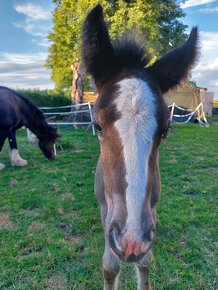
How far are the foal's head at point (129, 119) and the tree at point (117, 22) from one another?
11.4 m

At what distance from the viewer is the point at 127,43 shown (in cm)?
207

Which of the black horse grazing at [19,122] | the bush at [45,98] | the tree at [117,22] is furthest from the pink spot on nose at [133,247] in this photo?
the bush at [45,98]

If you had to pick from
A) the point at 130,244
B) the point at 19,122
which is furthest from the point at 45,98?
the point at 130,244

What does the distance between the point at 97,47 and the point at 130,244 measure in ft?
4.14

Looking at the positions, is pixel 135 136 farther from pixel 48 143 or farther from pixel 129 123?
pixel 48 143

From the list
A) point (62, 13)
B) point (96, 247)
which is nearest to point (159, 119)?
point (96, 247)

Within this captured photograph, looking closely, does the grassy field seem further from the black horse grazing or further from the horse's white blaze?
the horse's white blaze

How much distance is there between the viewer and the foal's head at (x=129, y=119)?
144cm

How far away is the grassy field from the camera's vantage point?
2670 mm

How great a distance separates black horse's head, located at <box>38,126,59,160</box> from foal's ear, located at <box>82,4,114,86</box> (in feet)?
17.4

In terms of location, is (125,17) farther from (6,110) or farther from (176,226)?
(176,226)

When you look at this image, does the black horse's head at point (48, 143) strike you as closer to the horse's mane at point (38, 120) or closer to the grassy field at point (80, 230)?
the horse's mane at point (38, 120)

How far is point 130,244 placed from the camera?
137cm

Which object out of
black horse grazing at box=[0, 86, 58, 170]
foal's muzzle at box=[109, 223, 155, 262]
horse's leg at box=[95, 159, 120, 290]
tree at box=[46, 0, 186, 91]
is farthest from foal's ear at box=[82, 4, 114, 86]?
tree at box=[46, 0, 186, 91]
